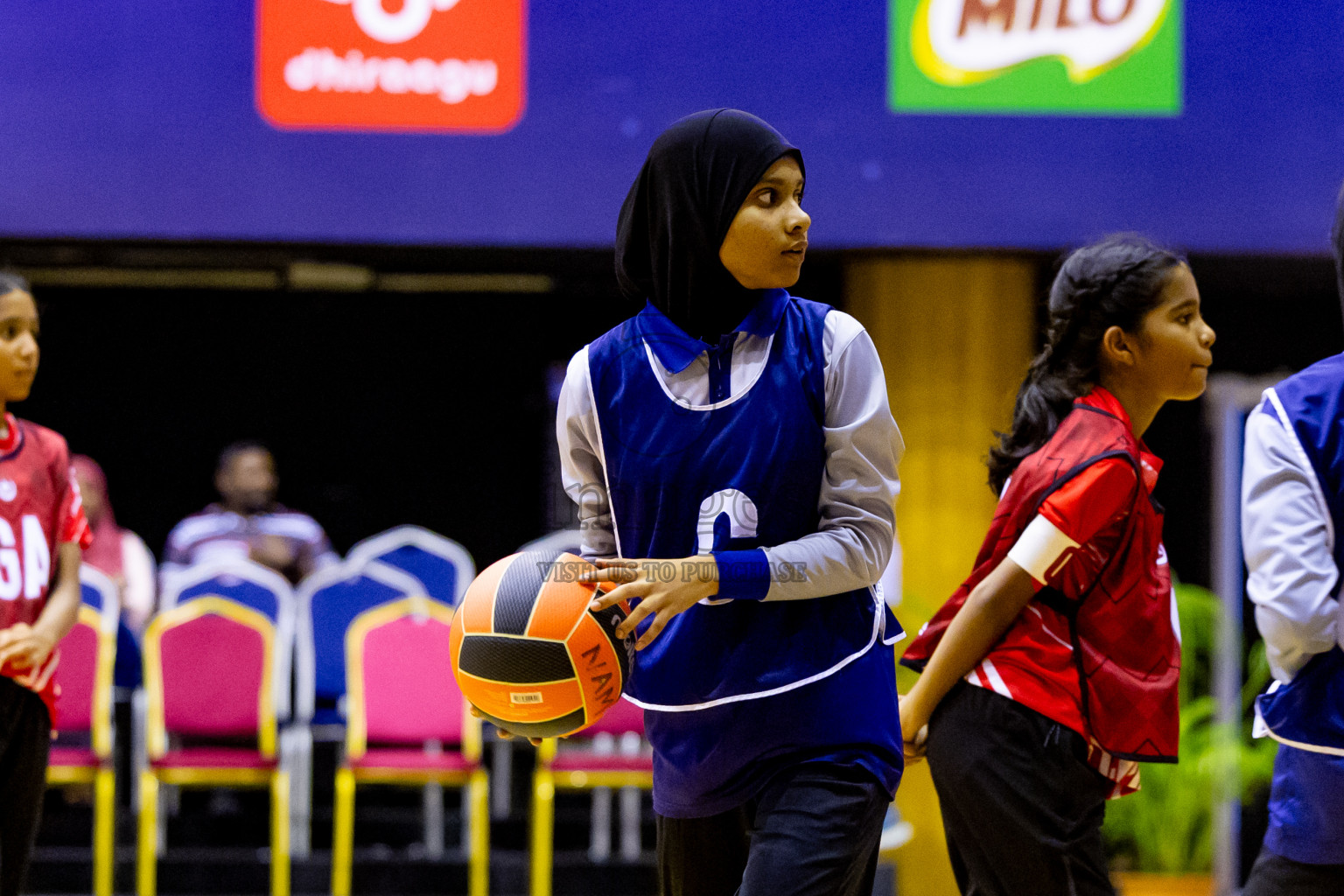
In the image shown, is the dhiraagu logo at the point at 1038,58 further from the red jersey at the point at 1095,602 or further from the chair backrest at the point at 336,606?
the red jersey at the point at 1095,602

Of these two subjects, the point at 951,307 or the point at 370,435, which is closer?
the point at 951,307

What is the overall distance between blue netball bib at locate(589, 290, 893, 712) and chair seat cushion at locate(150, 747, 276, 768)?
3405 mm

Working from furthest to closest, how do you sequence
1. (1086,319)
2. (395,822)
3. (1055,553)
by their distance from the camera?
1. (395,822)
2. (1086,319)
3. (1055,553)

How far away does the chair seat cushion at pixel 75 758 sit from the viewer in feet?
16.0

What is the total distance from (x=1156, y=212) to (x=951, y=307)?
897 millimetres

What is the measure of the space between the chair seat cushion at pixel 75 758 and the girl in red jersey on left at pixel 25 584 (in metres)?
1.94

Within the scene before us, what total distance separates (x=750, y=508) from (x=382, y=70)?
4074mm

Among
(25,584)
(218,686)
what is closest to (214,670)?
(218,686)

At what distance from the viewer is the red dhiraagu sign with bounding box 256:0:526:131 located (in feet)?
18.0

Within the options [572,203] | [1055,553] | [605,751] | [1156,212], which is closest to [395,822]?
[605,751]

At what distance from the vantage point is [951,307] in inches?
218

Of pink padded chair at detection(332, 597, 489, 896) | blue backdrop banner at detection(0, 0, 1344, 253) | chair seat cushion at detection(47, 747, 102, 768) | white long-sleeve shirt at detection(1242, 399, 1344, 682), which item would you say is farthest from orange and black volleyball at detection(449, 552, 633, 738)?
blue backdrop banner at detection(0, 0, 1344, 253)

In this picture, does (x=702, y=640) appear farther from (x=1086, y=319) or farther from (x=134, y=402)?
(x=134, y=402)

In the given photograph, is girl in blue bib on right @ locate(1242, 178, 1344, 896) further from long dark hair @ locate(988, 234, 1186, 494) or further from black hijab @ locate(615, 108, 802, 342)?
black hijab @ locate(615, 108, 802, 342)
